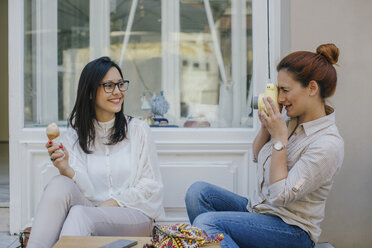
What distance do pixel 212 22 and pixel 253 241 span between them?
1.99 m

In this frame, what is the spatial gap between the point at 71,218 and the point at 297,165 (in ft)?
3.34

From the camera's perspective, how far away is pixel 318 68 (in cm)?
186

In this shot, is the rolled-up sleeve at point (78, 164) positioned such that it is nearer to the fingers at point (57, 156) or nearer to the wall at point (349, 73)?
the fingers at point (57, 156)

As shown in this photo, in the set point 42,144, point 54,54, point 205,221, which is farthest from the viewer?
point 54,54

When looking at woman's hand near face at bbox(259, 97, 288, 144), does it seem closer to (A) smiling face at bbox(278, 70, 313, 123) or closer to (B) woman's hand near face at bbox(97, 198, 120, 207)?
(A) smiling face at bbox(278, 70, 313, 123)

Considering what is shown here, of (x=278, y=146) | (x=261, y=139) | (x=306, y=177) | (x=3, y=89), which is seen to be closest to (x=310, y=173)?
(x=306, y=177)

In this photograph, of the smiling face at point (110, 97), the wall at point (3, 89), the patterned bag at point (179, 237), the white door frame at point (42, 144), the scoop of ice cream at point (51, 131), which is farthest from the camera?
the wall at point (3, 89)

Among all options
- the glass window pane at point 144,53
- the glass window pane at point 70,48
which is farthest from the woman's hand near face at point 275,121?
the glass window pane at point 70,48

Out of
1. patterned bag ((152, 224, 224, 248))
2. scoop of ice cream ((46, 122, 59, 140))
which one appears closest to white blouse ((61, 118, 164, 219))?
scoop of ice cream ((46, 122, 59, 140))

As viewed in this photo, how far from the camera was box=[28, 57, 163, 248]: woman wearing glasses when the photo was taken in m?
2.11

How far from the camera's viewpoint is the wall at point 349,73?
2711 millimetres

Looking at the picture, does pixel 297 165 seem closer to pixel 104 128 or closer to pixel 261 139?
pixel 261 139

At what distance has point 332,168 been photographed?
1.79 m

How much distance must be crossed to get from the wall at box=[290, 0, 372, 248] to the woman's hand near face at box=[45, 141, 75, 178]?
63.0 inches
